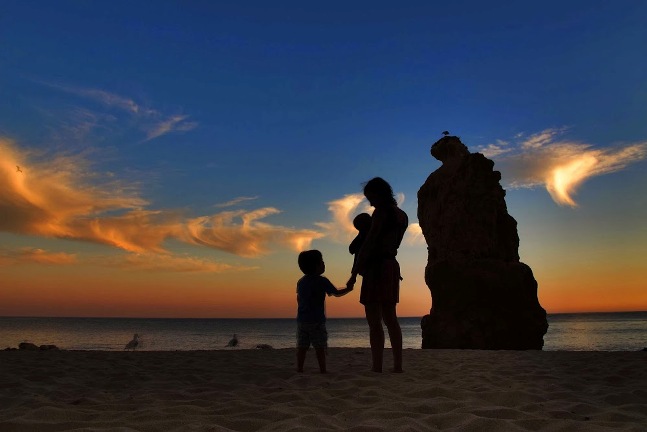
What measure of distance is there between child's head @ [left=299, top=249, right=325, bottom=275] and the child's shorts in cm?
69

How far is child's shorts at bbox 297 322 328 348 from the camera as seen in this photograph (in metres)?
5.96

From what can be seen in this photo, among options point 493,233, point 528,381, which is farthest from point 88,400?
point 493,233

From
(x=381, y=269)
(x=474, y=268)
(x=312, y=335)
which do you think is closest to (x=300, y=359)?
(x=312, y=335)

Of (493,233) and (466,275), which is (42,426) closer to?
(466,275)

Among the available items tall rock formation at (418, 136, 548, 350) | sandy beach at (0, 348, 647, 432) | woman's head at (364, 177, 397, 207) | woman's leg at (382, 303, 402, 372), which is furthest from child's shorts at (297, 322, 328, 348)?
tall rock formation at (418, 136, 548, 350)

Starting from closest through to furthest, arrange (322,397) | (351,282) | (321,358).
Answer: (322,397) → (351,282) → (321,358)

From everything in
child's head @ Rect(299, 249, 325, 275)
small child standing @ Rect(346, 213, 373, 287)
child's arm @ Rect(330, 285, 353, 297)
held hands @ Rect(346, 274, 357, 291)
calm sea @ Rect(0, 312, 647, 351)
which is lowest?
calm sea @ Rect(0, 312, 647, 351)

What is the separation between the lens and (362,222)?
6.11m

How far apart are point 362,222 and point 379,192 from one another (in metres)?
0.49

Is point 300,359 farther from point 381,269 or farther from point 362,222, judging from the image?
point 362,222

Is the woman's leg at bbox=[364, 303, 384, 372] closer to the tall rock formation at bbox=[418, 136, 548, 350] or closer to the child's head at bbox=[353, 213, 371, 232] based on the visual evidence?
the child's head at bbox=[353, 213, 371, 232]

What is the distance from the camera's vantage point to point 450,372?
5711 millimetres

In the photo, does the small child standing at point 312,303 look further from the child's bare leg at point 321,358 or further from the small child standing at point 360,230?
the small child standing at point 360,230

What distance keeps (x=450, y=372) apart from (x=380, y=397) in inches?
80.7
